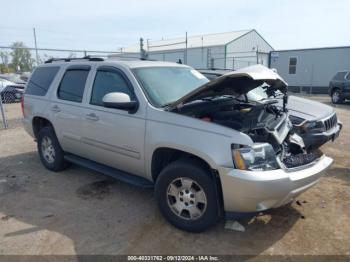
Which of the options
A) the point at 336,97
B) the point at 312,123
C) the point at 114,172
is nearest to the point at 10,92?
the point at 114,172

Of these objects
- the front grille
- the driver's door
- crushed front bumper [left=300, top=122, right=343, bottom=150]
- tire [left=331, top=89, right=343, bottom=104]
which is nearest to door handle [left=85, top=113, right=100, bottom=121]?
the driver's door

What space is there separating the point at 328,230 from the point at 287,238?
1.78 ft

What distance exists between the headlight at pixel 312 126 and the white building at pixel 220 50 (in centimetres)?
2343

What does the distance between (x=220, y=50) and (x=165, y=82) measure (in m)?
28.0

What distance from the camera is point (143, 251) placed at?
324 cm

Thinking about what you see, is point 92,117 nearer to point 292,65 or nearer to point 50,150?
point 50,150

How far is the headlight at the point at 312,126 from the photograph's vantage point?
5473 millimetres

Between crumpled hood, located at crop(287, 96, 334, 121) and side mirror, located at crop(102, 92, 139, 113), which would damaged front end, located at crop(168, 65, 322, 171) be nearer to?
side mirror, located at crop(102, 92, 139, 113)

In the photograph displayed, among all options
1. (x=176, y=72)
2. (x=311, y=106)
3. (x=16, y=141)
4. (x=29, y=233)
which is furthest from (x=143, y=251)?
(x=16, y=141)

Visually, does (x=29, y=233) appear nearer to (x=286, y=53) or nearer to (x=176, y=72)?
(x=176, y=72)

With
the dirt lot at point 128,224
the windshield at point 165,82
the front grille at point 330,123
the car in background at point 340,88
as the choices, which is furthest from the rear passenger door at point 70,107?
the car in background at point 340,88

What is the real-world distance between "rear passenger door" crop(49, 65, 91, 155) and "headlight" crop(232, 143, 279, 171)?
258 centimetres

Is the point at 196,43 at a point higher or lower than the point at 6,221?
higher

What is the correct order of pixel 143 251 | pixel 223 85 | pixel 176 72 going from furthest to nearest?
1. pixel 176 72
2. pixel 223 85
3. pixel 143 251
